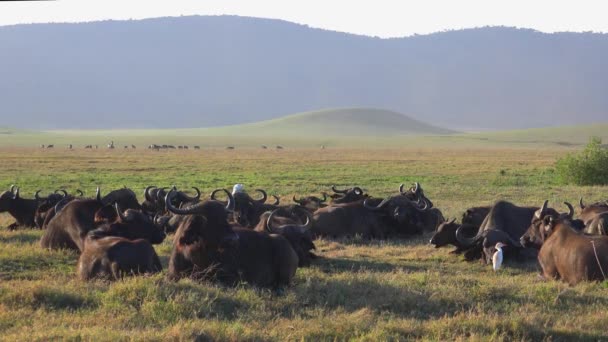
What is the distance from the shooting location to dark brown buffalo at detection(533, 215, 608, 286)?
10641 millimetres

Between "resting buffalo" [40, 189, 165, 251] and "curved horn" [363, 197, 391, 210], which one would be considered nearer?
"resting buffalo" [40, 189, 165, 251]

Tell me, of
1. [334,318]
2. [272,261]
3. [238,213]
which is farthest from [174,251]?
[238,213]

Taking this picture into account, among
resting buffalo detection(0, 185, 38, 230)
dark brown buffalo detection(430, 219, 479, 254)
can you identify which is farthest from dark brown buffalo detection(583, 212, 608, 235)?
resting buffalo detection(0, 185, 38, 230)

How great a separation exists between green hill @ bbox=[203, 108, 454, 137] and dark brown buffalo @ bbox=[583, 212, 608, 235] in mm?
149324

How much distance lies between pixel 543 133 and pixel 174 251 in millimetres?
141016

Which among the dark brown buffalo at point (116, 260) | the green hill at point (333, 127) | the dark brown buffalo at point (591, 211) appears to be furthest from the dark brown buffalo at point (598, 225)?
the green hill at point (333, 127)

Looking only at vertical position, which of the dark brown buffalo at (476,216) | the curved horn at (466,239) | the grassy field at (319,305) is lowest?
the grassy field at (319,305)

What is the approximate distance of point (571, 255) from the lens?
11.0 metres

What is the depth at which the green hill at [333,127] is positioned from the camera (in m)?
171

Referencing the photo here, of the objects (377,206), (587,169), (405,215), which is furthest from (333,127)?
(405,215)

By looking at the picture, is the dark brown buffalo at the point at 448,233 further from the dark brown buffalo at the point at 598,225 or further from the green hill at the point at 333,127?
the green hill at the point at 333,127

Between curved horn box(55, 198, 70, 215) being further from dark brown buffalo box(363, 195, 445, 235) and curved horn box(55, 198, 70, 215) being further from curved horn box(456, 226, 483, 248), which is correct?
curved horn box(456, 226, 483, 248)

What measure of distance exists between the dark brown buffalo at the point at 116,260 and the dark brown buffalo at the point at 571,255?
18.9 feet

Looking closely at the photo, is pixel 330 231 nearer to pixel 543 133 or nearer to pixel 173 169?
pixel 173 169
